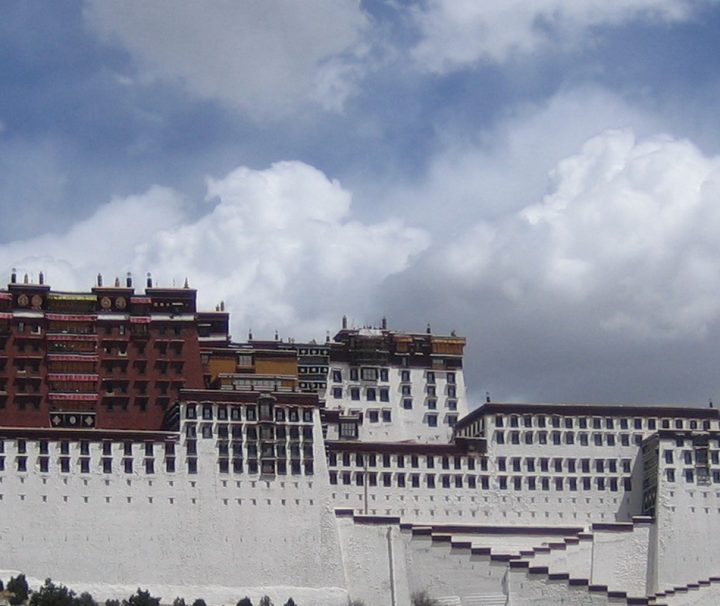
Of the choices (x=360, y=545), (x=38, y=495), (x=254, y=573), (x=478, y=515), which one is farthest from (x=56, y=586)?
(x=478, y=515)

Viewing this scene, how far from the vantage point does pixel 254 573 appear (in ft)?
372

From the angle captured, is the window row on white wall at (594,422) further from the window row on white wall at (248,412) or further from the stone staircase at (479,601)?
the window row on white wall at (248,412)

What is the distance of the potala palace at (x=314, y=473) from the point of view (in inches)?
4400

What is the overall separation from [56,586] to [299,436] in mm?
19865

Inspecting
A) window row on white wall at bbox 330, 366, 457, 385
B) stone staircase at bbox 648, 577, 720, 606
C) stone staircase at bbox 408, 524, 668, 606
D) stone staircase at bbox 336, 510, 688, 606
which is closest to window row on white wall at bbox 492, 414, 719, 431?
stone staircase at bbox 336, 510, 688, 606

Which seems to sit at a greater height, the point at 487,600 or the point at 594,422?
the point at 594,422

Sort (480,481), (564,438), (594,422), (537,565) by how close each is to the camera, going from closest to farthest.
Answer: (537,565)
(480,481)
(564,438)
(594,422)

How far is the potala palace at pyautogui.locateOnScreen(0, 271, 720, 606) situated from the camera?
111750 mm

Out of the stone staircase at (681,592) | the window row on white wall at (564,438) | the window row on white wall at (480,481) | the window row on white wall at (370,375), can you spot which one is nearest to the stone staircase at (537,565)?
the stone staircase at (681,592)

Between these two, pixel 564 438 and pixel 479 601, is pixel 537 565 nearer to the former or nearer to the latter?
pixel 479 601

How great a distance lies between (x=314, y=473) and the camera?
11619 centimetres

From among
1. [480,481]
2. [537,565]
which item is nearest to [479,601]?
[537,565]

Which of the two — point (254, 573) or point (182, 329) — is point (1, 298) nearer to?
point (182, 329)

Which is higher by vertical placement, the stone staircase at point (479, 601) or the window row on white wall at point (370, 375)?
the window row on white wall at point (370, 375)
